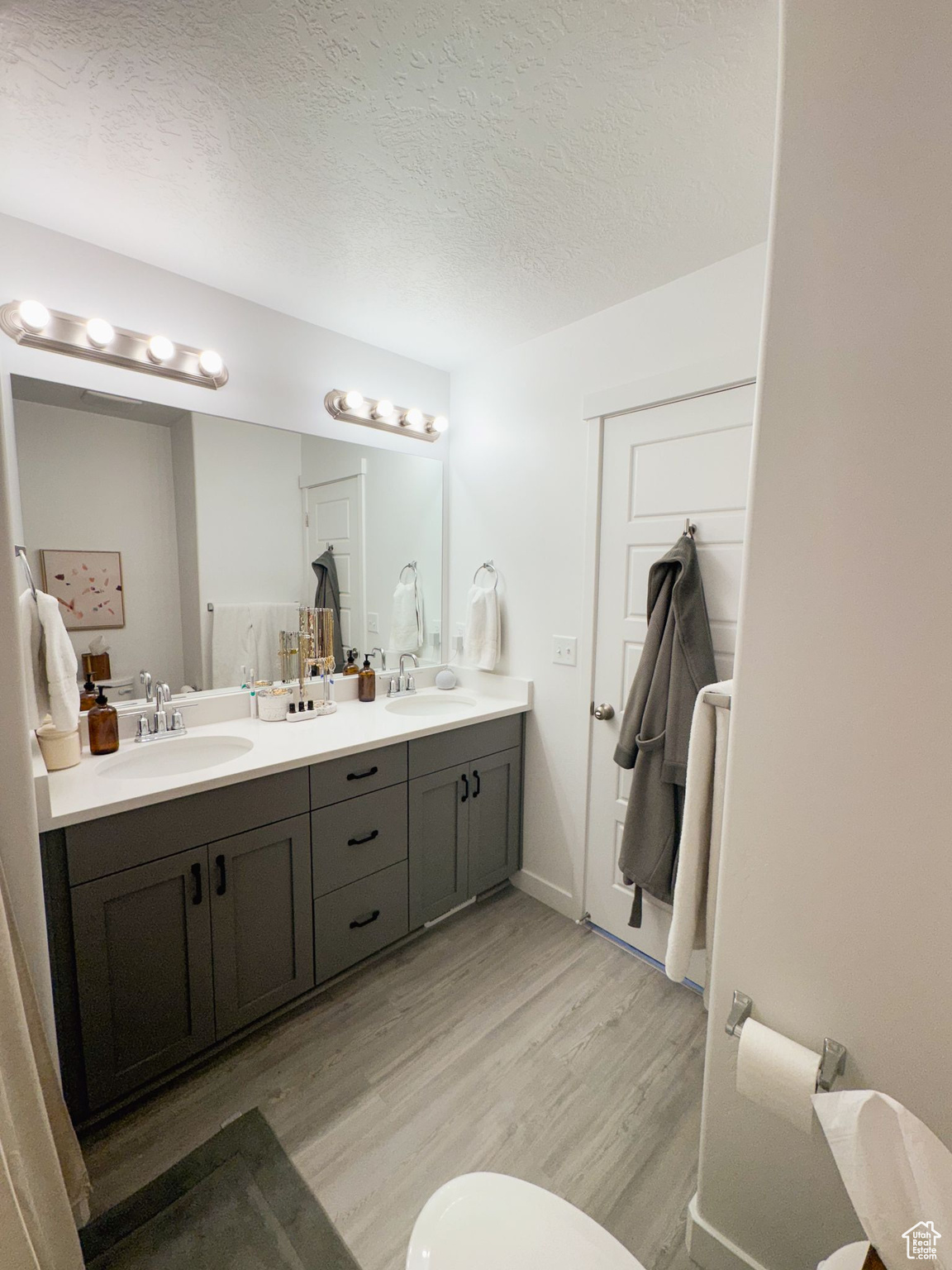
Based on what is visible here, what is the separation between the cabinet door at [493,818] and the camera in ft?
7.23

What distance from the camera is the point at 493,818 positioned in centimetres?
229

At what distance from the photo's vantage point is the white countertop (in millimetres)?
1248

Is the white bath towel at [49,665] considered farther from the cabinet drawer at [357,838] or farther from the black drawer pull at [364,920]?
the black drawer pull at [364,920]

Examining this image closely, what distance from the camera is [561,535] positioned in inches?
85.8

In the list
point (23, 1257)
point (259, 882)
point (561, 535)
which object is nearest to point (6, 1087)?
point (23, 1257)

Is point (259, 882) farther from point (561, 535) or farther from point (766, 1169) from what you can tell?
point (561, 535)

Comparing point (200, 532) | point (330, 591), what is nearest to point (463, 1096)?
point (330, 591)

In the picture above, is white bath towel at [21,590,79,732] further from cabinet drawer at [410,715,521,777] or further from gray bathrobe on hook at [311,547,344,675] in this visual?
cabinet drawer at [410,715,521,777]

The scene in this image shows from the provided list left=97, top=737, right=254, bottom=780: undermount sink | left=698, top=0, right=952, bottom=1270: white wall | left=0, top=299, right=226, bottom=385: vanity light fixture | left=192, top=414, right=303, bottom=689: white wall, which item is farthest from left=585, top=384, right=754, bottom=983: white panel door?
left=0, top=299, right=226, bottom=385: vanity light fixture

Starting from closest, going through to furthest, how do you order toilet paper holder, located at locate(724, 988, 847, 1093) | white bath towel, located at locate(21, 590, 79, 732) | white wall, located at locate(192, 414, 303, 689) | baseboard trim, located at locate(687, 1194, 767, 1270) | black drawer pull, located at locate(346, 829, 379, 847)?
toilet paper holder, located at locate(724, 988, 847, 1093) < baseboard trim, located at locate(687, 1194, 767, 1270) < white bath towel, located at locate(21, 590, 79, 732) < black drawer pull, located at locate(346, 829, 379, 847) < white wall, located at locate(192, 414, 303, 689)

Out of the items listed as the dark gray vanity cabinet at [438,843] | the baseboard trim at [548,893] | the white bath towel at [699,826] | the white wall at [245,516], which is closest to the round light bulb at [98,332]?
the white wall at [245,516]

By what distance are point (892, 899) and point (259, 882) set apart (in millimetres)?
1523

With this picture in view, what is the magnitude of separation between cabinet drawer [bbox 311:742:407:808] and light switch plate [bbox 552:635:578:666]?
2.49 feet

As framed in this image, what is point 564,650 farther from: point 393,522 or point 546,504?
point 393,522
